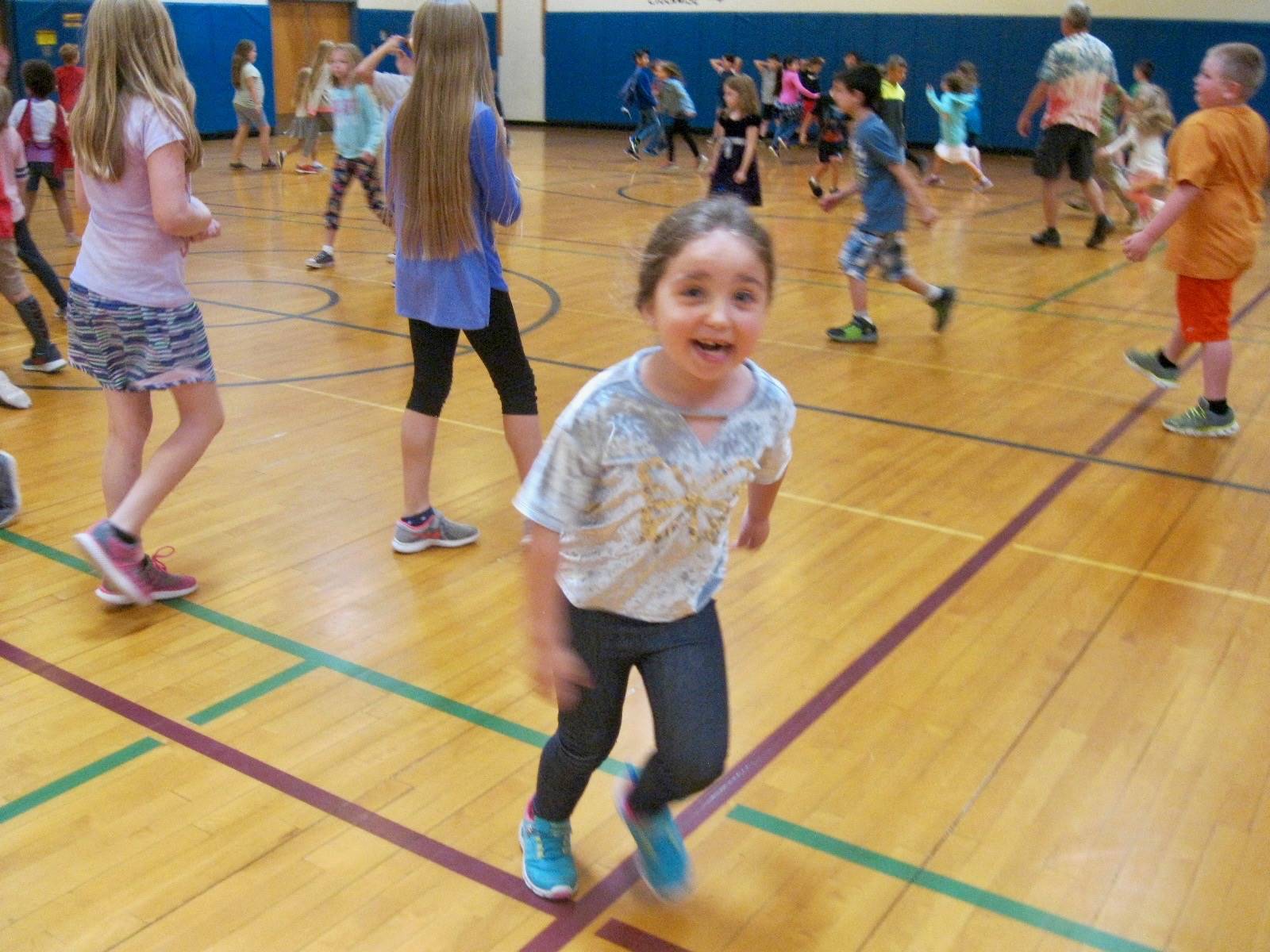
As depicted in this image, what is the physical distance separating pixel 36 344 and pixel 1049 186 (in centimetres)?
776

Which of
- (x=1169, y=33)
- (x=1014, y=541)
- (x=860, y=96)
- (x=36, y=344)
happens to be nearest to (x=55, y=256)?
(x=36, y=344)

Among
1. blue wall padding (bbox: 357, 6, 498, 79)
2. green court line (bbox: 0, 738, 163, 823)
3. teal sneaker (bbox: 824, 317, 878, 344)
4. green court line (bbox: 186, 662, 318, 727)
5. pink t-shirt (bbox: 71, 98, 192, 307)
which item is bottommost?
teal sneaker (bbox: 824, 317, 878, 344)

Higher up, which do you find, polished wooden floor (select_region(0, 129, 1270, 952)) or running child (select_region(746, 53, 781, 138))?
running child (select_region(746, 53, 781, 138))

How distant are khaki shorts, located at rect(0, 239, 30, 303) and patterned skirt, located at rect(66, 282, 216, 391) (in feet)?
7.77

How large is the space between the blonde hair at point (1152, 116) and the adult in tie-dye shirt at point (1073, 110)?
0.56 metres

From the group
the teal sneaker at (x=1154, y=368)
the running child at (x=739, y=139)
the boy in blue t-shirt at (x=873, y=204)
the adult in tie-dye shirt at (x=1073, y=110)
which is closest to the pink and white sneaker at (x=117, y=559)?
the boy in blue t-shirt at (x=873, y=204)

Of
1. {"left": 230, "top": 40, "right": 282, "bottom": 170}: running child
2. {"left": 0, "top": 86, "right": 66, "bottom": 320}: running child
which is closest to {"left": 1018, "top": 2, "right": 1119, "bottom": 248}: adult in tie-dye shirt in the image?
{"left": 0, "top": 86, "right": 66, "bottom": 320}: running child

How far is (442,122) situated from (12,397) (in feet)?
9.00

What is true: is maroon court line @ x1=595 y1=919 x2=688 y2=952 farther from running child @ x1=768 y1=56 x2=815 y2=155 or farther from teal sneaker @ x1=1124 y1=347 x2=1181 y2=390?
running child @ x1=768 y1=56 x2=815 y2=155

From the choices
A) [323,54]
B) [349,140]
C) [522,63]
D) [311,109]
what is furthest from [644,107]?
[349,140]

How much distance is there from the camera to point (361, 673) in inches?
124

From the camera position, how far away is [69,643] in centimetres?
326

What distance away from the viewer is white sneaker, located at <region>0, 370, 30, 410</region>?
16.8 ft

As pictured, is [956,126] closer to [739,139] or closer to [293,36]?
[739,139]
